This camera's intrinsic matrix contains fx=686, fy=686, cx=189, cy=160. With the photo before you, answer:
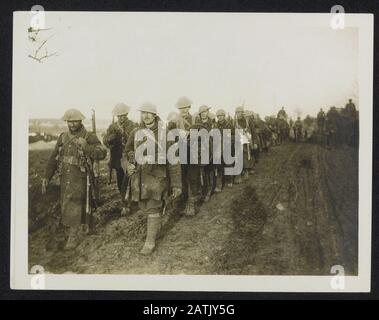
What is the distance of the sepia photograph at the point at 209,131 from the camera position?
5309mm

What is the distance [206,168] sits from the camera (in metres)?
5.33

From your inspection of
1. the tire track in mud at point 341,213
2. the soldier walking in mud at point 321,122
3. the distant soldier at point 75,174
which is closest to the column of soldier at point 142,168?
the distant soldier at point 75,174

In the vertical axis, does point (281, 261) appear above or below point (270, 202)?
below

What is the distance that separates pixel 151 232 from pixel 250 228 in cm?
77

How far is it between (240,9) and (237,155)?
113 cm

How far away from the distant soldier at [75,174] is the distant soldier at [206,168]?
0.77 meters

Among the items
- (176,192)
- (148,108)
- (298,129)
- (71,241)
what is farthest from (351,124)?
(71,241)

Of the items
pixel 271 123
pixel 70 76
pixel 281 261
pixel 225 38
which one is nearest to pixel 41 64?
pixel 70 76

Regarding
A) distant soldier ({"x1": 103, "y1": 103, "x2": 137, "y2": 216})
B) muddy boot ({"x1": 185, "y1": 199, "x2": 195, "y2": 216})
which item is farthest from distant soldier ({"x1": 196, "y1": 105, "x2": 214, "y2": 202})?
distant soldier ({"x1": 103, "y1": 103, "x2": 137, "y2": 216})

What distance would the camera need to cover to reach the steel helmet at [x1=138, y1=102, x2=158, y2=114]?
5297 mm

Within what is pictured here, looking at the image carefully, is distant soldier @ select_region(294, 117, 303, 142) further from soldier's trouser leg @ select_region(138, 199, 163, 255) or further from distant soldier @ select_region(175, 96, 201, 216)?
soldier's trouser leg @ select_region(138, 199, 163, 255)

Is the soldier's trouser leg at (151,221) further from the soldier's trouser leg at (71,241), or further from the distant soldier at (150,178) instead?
the soldier's trouser leg at (71,241)

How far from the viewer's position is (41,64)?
532 cm
